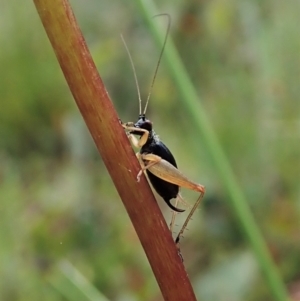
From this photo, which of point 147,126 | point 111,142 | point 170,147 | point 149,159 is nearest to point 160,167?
point 149,159

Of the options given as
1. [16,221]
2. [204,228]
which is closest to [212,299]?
[204,228]

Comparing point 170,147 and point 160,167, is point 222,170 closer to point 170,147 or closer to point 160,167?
point 160,167

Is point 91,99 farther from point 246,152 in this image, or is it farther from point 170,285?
point 246,152

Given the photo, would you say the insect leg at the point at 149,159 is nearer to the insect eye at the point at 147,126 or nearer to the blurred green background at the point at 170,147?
the insect eye at the point at 147,126

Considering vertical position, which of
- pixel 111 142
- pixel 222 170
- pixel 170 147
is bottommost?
pixel 170 147

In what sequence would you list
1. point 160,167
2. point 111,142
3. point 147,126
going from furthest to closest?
1. point 147,126
2. point 160,167
3. point 111,142

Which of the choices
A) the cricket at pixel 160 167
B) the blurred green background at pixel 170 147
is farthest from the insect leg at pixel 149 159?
the blurred green background at pixel 170 147

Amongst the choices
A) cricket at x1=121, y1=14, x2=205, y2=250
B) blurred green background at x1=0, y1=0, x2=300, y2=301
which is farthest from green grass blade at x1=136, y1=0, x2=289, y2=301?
blurred green background at x1=0, y1=0, x2=300, y2=301

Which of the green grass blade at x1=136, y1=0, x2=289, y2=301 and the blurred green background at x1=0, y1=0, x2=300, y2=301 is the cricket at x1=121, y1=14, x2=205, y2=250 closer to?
the green grass blade at x1=136, y1=0, x2=289, y2=301
